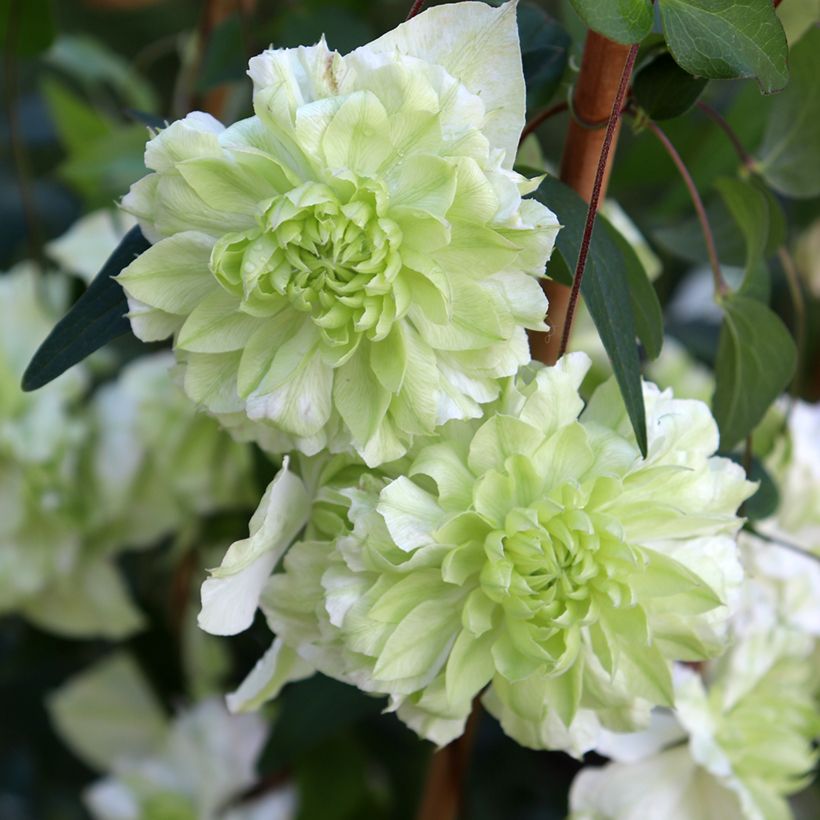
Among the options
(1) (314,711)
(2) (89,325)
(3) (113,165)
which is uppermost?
(2) (89,325)

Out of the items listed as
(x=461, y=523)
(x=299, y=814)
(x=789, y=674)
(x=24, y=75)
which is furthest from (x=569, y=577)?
(x=24, y=75)

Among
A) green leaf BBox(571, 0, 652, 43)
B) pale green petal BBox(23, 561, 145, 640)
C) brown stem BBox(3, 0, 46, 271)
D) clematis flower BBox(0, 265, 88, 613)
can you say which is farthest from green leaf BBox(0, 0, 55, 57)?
green leaf BBox(571, 0, 652, 43)

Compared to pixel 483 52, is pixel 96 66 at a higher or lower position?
lower

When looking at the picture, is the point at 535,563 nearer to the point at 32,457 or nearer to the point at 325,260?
the point at 325,260

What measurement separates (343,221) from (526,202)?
0.14 feet

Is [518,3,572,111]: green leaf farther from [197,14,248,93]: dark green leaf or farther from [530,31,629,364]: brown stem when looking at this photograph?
[197,14,248,93]: dark green leaf

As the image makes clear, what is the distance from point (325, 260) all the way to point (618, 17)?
9cm

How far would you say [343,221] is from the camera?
260mm

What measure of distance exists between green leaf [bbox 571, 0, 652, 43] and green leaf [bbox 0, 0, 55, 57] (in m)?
0.35

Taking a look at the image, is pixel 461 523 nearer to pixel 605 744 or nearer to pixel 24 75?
pixel 605 744

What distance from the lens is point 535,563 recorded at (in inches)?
11.1

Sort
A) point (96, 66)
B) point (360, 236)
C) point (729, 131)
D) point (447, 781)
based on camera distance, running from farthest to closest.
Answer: point (96, 66) < point (447, 781) < point (729, 131) < point (360, 236)

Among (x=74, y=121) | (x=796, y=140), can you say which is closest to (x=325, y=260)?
(x=796, y=140)

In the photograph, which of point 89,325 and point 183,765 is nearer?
point 89,325
